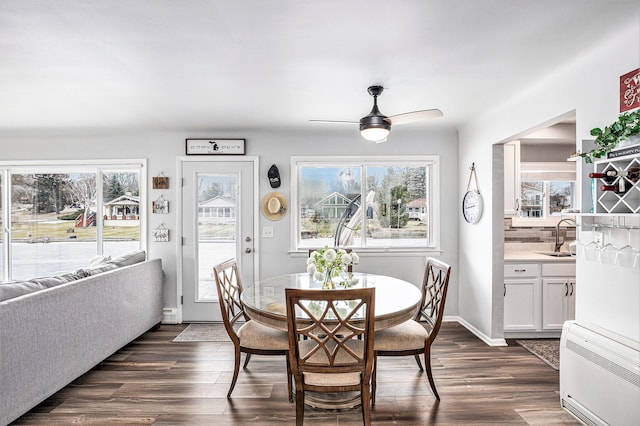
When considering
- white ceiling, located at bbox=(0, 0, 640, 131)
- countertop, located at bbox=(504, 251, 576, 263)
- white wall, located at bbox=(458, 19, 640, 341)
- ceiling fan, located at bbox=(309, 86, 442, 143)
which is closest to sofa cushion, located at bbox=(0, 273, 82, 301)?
white ceiling, located at bbox=(0, 0, 640, 131)

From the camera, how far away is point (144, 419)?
2.37m

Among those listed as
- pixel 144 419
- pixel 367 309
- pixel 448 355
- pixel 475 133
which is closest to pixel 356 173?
pixel 475 133

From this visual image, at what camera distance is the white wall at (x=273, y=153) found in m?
4.39

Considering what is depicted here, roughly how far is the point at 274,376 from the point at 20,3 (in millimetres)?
2808

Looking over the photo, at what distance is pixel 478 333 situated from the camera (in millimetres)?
3865

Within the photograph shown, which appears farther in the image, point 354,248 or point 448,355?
point 354,248

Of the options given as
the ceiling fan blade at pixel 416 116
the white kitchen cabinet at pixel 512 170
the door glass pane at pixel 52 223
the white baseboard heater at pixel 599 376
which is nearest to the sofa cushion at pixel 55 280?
the door glass pane at pixel 52 223

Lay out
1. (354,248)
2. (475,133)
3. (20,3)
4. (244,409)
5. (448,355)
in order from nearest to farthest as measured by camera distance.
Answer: (20,3) → (244,409) → (448,355) → (475,133) → (354,248)

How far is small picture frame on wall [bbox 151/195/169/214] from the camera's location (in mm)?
4375

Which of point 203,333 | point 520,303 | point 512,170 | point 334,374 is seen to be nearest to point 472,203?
point 512,170

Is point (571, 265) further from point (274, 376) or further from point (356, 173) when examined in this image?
point (274, 376)

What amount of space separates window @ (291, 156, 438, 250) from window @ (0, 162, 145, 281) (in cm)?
208

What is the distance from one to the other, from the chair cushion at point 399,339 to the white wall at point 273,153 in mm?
1806

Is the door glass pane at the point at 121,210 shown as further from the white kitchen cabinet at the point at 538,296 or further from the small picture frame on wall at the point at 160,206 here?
the white kitchen cabinet at the point at 538,296
